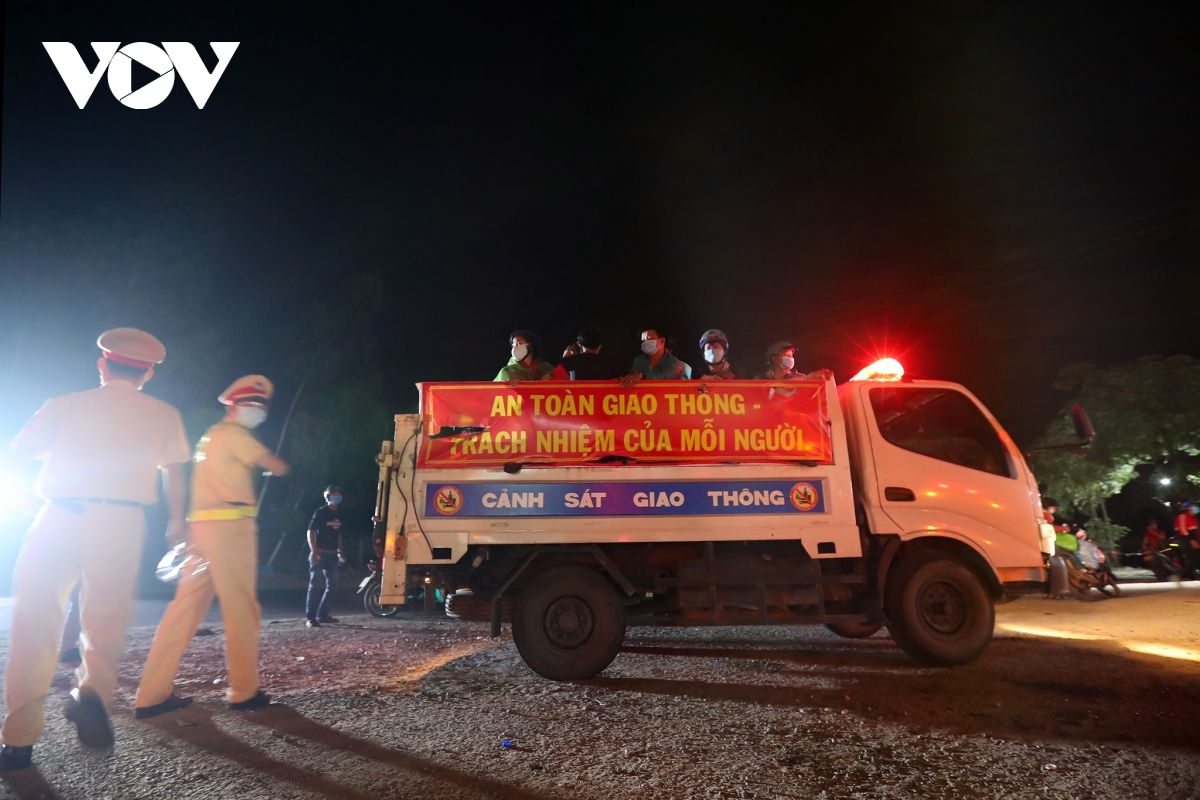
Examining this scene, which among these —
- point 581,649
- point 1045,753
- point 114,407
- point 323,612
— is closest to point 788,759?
point 1045,753

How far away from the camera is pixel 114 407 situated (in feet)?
11.8

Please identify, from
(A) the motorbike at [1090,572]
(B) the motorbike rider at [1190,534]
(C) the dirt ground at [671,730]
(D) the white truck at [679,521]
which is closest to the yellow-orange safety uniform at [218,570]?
(C) the dirt ground at [671,730]

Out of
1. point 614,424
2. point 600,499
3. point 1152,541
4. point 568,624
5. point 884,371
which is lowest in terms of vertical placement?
point 568,624

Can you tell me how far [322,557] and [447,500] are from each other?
12.8 ft

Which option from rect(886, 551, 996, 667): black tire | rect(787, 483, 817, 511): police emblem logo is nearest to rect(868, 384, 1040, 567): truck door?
rect(886, 551, 996, 667): black tire

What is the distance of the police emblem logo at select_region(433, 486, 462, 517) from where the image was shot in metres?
5.09

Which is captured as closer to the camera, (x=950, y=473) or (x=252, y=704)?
(x=252, y=704)

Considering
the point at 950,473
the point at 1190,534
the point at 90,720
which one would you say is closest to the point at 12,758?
the point at 90,720

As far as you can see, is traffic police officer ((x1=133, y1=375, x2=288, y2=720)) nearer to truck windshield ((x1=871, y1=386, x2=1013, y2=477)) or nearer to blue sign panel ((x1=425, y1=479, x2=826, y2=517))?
blue sign panel ((x1=425, y1=479, x2=826, y2=517))

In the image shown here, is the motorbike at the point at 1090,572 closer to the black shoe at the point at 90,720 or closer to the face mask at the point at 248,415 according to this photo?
the face mask at the point at 248,415

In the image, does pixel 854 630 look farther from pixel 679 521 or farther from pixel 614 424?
pixel 614 424

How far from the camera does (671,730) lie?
3.67 metres

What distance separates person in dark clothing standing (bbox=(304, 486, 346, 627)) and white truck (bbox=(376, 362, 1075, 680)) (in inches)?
137

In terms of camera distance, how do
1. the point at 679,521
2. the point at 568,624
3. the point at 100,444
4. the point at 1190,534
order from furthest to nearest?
the point at 1190,534 < the point at 679,521 < the point at 568,624 < the point at 100,444
